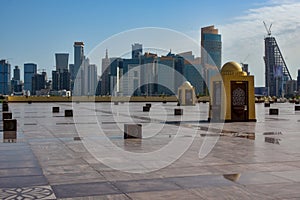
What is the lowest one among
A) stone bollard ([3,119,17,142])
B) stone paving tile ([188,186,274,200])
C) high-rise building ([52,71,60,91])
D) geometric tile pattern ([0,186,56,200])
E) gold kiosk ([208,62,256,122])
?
geometric tile pattern ([0,186,56,200])

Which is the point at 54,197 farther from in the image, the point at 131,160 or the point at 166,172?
the point at 131,160

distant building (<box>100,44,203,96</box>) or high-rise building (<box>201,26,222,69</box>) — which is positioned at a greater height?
high-rise building (<box>201,26,222,69</box>)

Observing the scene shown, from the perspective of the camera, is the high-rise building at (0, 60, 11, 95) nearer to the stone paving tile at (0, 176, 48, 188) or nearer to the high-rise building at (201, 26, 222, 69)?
the high-rise building at (201, 26, 222, 69)

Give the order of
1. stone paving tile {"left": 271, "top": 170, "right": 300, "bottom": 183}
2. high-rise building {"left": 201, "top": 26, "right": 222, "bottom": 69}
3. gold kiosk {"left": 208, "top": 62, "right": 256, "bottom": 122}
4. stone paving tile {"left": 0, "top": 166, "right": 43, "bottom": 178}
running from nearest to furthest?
stone paving tile {"left": 271, "top": 170, "right": 300, "bottom": 183}
stone paving tile {"left": 0, "top": 166, "right": 43, "bottom": 178}
gold kiosk {"left": 208, "top": 62, "right": 256, "bottom": 122}
high-rise building {"left": 201, "top": 26, "right": 222, "bottom": 69}

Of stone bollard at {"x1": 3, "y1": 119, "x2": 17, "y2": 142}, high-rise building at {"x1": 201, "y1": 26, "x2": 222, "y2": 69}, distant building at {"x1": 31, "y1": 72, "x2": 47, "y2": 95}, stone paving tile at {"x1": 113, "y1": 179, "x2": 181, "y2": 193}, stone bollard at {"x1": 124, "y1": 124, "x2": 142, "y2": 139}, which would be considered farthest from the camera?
distant building at {"x1": 31, "y1": 72, "x2": 47, "y2": 95}

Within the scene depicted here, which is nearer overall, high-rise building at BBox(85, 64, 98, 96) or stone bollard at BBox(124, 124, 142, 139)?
stone bollard at BBox(124, 124, 142, 139)

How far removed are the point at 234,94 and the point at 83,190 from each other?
1631cm

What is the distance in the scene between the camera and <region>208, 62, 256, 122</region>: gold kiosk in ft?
69.8

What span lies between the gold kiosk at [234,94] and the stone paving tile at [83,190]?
15.5m

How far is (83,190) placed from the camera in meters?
6.12

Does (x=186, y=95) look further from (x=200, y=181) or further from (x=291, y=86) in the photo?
(x=291, y=86)

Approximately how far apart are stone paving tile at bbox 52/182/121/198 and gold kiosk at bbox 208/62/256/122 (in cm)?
1549

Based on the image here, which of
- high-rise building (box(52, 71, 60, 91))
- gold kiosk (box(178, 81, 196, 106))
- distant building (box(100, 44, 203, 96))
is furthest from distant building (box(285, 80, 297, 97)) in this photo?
gold kiosk (box(178, 81, 196, 106))

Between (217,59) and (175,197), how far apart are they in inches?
1855
